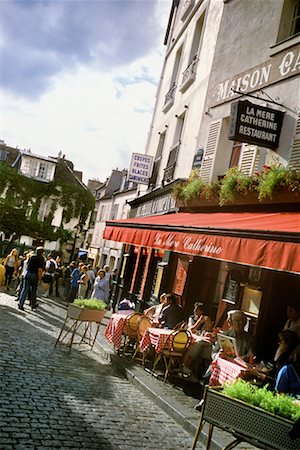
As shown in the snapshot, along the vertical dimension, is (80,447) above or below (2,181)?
below

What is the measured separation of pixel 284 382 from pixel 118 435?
1.80m

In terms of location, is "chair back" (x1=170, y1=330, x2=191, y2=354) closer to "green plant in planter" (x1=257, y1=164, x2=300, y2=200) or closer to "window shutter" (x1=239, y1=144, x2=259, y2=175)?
"green plant in planter" (x1=257, y1=164, x2=300, y2=200)

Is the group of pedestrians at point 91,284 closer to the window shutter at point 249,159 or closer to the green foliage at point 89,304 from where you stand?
the green foliage at point 89,304

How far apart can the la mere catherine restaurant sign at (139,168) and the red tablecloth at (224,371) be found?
11.5m

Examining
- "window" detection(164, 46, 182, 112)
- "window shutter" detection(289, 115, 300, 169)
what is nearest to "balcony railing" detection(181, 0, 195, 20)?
"window" detection(164, 46, 182, 112)

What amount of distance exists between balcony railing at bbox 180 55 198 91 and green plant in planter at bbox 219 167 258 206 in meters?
5.79

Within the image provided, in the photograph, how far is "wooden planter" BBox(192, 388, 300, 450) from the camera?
3441 millimetres

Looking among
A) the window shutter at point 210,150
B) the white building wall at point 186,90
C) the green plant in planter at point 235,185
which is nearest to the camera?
the green plant in planter at point 235,185

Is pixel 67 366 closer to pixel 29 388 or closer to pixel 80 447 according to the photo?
pixel 29 388

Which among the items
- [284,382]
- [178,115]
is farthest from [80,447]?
[178,115]

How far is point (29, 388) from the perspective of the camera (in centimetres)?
541

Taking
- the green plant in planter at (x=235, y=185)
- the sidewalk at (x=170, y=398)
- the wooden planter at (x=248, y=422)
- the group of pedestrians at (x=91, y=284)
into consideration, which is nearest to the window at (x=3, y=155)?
the group of pedestrians at (x=91, y=284)

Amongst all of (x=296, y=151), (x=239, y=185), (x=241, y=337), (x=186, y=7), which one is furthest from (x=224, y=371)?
(x=186, y=7)

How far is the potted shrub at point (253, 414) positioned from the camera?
11.3 feet
